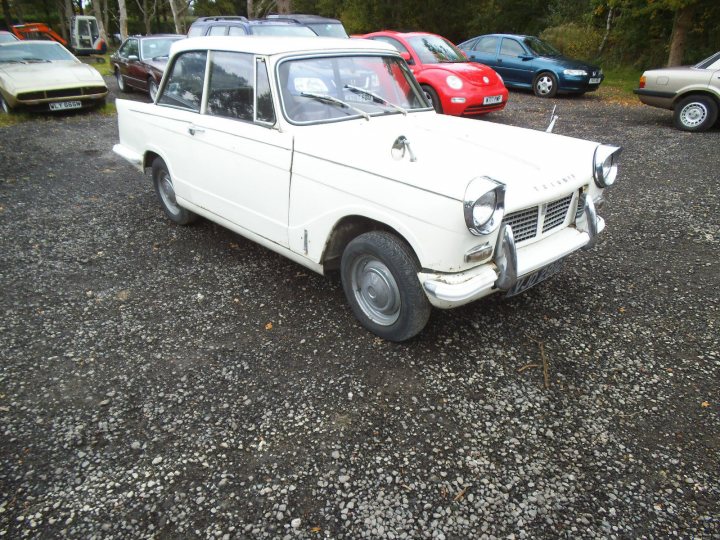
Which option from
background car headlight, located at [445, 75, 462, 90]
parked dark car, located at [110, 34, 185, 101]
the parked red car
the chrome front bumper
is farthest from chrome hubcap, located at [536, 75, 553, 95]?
the chrome front bumper

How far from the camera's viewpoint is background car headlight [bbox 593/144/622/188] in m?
3.31

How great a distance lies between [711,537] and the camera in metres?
2.05

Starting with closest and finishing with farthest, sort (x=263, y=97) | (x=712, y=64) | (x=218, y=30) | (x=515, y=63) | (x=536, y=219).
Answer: (x=536, y=219)
(x=263, y=97)
(x=712, y=64)
(x=218, y=30)
(x=515, y=63)

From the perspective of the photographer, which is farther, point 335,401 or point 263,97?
point 263,97

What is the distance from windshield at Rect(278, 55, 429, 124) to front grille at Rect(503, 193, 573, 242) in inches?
55.8

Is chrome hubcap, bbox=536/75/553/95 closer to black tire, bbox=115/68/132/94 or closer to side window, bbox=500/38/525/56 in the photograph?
side window, bbox=500/38/525/56

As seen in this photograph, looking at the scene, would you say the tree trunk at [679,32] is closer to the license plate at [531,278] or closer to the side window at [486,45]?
the side window at [486,45]

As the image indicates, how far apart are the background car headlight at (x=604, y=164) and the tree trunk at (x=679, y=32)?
44.1ft

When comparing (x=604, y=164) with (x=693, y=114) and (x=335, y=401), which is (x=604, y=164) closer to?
(x=335, y=401)

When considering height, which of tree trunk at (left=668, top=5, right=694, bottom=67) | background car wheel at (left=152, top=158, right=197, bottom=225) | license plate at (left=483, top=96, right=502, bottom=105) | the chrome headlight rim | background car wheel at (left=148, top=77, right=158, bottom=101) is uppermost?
tree trunk at (left=668, top=5, right=694, bottom=67)

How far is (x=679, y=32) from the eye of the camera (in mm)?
13336

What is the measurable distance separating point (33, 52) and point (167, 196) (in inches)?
315

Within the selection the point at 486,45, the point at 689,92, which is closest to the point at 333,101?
the point at 689,92

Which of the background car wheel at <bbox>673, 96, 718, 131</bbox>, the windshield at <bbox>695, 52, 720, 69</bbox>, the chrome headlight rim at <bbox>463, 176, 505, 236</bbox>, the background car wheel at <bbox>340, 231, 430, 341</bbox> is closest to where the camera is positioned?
the chrome headlight rim at <bbox>463, 176, 505, 236</bbox>
